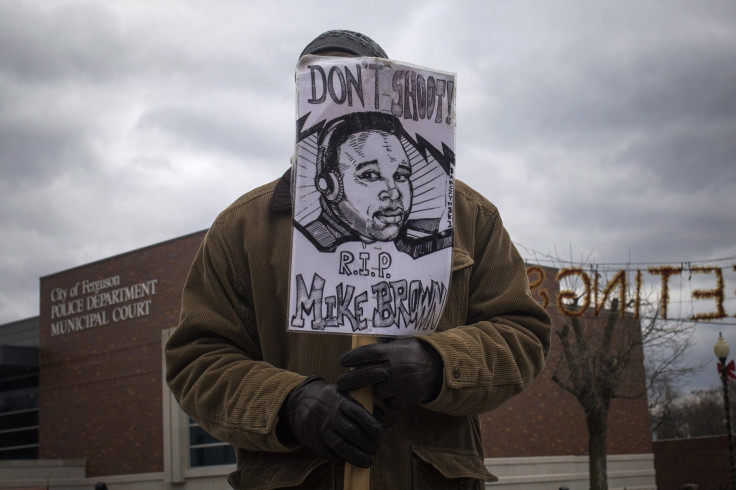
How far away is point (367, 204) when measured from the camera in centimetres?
202

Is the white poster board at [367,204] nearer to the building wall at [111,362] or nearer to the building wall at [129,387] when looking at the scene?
the building wall at [111,362]

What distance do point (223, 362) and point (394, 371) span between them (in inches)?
22.6

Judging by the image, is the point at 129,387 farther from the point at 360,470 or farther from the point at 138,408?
the point at 360,470

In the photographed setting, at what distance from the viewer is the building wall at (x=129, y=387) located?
23.9 metres

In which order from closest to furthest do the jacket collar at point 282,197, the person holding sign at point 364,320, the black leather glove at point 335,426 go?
1. the black leather glove at point 335,426
2. the person holding sign at point 364,320
3. the jacket collar at point 282,197

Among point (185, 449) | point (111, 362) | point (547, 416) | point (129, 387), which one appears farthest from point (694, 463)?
point (111, 362)

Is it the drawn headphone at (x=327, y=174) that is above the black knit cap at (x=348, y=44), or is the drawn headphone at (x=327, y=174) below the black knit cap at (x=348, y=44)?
below

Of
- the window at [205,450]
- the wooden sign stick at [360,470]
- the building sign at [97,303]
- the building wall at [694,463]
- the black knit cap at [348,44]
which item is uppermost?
the building sign at [97,303]

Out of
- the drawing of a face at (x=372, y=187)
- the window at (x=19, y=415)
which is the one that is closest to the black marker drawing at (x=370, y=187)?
the drawing of a face at (x=372, y=187)

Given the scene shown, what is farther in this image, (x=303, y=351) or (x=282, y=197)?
A: (x=282, y=197)

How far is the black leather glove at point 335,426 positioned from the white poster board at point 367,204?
18 cm

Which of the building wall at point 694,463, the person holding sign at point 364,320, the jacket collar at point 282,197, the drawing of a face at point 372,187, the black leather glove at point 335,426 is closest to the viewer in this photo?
the black leather glove at point 335,426

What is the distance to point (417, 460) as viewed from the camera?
6.84ft

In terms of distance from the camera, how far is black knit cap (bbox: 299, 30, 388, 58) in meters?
2.30
